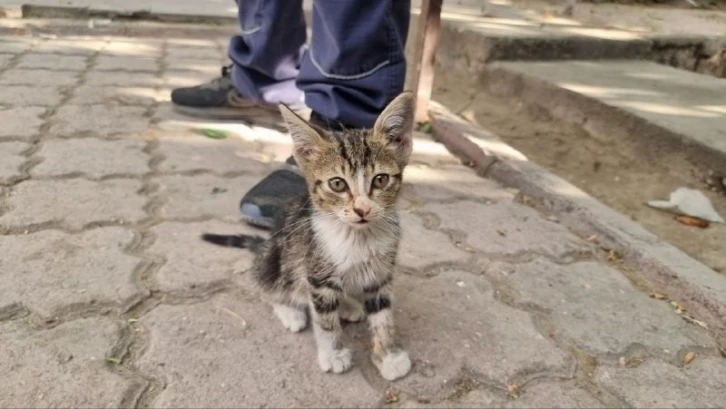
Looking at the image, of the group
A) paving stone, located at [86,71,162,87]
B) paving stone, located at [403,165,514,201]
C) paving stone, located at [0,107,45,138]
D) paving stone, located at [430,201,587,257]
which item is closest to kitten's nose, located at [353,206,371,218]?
paving stone, located at [430,201,587,257]

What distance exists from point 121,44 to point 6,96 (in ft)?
6.46

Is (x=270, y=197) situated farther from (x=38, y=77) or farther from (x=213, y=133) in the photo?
(x=38, y=77)

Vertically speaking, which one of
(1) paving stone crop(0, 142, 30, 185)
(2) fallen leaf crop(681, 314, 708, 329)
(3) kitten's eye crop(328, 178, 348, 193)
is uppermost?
(3) kitten's eye crop(328, 178, 348, 193)

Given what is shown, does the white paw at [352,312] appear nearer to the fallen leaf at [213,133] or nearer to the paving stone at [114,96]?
the fallen leaf at [213,133]

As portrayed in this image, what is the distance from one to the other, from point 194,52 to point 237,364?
444 cm

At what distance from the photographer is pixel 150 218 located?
8.31 feet

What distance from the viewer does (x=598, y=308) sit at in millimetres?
2182

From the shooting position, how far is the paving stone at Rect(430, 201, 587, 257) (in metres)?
2.56

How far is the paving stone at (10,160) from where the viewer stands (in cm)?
275

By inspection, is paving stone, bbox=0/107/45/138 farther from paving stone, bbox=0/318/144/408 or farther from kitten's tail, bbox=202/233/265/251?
paving stone, bbox=0/318/144/408

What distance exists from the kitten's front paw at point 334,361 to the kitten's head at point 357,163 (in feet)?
1.31

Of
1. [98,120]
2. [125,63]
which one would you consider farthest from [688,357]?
[125,63]

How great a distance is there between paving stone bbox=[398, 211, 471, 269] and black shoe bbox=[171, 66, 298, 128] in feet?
4.84

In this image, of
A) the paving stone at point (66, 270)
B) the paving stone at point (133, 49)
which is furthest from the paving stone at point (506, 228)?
the paving stone at point (133, 49)
